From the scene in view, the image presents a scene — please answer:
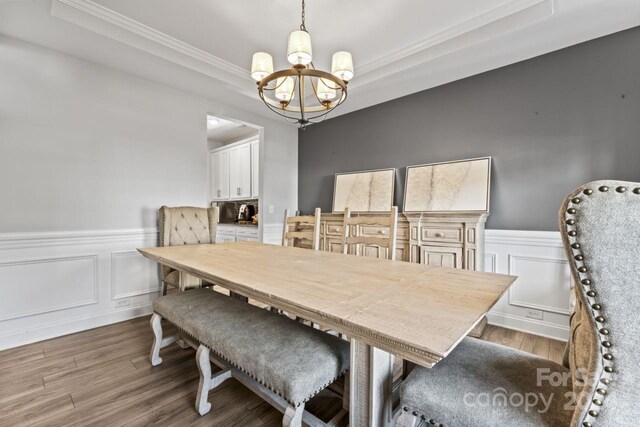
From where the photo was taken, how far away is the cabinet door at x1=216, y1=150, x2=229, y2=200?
17.5ft

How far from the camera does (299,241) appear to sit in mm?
2963

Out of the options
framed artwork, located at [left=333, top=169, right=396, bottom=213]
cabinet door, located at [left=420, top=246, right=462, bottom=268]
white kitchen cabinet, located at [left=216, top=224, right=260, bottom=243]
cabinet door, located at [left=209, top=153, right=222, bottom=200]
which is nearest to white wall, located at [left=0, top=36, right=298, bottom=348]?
white kitchen cabinet, located at [left=216, top=224, right=260, bottom=243]

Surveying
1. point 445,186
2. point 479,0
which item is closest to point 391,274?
point 445,186

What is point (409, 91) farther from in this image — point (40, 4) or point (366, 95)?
point (40, 4)

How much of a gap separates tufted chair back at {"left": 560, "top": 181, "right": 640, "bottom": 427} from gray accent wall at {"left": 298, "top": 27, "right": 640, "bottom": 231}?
2.26m

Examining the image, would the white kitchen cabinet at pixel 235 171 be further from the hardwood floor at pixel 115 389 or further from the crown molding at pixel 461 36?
the hardwood floor at pixel 115 389

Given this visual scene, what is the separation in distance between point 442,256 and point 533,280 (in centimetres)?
77

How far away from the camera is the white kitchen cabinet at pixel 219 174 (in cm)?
537

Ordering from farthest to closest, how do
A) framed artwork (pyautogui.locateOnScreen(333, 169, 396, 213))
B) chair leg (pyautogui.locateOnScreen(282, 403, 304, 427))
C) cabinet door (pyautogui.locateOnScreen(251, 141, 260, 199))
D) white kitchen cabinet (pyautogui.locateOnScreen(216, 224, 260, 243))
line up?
cabinet door (pyautogui.locateOnScreen(251, 141, 260, 199)) → white kitchen cabinet (pyautogui.locateOnScreen(216, 224, 260, 243)) → framed artwork (pyautogui.locateOnScreen(333, 169, 396, 213)) → chair leg (pyautogui.locateOnScreen(282, 403, 304, 427))

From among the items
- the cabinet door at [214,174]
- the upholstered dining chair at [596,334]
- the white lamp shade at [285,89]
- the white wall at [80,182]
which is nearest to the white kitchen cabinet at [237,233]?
the cabinet door at [214,174]

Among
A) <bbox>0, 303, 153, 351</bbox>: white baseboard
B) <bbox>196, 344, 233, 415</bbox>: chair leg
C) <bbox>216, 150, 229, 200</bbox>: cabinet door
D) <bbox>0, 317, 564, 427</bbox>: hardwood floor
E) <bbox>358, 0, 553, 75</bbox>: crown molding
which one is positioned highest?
<bbox>358, 0, 553, 75</bbox>: crown molding

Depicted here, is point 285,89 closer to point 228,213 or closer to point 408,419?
point 408,419

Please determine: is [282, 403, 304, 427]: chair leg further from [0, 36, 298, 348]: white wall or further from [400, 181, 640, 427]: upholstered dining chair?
[0, 36, 298, 348]: white wall

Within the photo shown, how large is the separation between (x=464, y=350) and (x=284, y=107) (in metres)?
1.88
